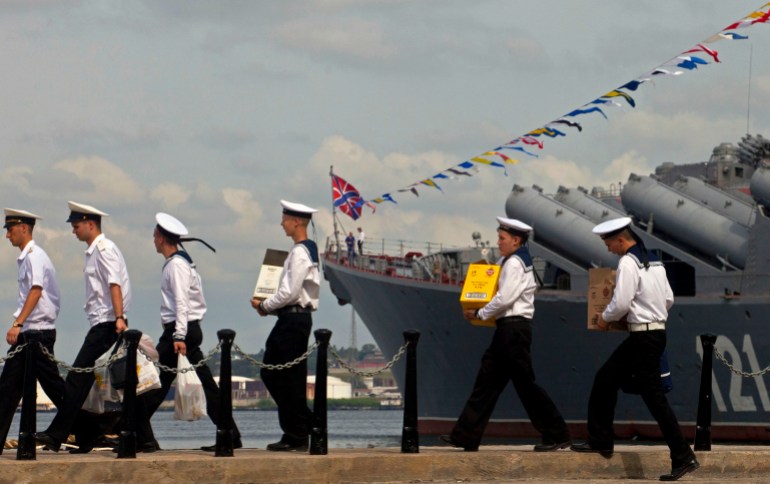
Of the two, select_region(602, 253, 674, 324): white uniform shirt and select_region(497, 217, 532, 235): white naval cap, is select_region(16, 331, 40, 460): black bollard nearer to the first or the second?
select_region(497, 217, 532, 235): white naval cap

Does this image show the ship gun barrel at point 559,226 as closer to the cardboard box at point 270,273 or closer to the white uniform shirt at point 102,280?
the cardboard box at point 270,273

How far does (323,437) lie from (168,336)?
155cm

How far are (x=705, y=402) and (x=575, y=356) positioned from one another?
20135mm

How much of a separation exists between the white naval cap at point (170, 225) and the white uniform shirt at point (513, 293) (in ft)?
7.89

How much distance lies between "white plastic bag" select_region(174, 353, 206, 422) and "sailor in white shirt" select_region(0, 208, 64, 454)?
87 cm

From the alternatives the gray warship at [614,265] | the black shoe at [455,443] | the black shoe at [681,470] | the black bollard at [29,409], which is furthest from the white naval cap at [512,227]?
the gray warship at [614,265]

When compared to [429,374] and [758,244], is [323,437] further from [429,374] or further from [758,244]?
[429,374]

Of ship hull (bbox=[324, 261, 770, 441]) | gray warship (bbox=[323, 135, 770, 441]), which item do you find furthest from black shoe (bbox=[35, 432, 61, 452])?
gray warship (bbox=[323, 135, 770, 441])

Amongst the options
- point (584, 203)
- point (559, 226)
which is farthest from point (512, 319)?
point (584, 203)

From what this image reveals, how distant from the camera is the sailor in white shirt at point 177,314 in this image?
10875mm

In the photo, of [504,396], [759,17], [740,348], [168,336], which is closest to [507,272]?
[168,336]

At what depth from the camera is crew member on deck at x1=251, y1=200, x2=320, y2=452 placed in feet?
35.0

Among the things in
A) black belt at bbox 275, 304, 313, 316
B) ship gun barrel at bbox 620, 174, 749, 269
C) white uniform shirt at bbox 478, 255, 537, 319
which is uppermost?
ship gun barrel at bbox 620, 174, 749, 269

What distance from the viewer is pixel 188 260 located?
11.2 m
